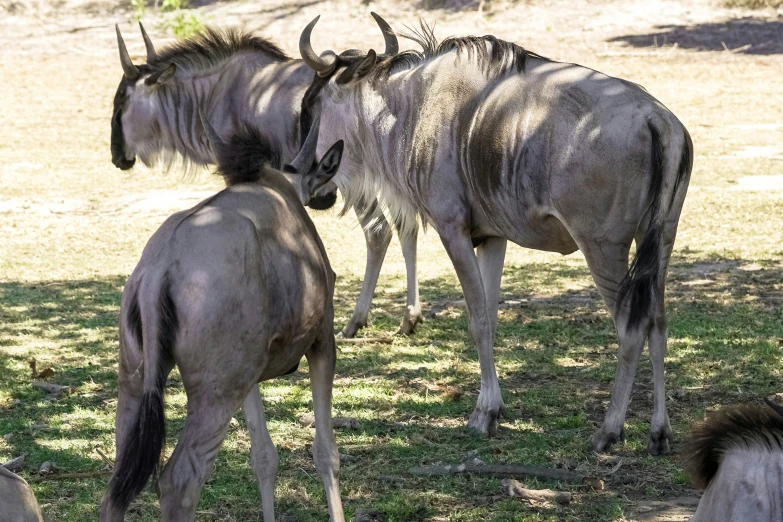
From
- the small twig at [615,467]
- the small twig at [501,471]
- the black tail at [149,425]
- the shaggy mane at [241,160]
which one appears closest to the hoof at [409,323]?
the small twig at [501,471]

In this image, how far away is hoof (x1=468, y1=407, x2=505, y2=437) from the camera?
20.1 feet

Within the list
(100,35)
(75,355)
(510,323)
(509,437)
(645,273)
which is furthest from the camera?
(100,35)

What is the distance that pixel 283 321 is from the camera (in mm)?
4145

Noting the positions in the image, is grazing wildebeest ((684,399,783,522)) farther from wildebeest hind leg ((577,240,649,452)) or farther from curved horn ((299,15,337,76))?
curved horn ((299,15,337,76))

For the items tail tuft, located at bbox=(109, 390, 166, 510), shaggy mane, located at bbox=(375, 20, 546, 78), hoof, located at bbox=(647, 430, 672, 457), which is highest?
shaggy mane, located at bbox=(375, 20, 546, 78)

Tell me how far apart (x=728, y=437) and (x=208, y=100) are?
644 cm

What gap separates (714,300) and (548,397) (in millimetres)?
2611

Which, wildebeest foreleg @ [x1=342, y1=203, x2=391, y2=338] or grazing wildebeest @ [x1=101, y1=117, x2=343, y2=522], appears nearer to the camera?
grazing wildebeest @ [x1=101, y1=117, x2=343, y2=522]

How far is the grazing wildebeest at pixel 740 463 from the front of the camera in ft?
11.0

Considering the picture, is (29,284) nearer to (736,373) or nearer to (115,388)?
(115,388)

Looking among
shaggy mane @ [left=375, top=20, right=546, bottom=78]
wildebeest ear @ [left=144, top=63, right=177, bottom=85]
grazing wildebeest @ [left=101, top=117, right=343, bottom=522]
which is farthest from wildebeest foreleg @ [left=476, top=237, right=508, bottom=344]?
wildebeest ear @ [left=144, top=63, right=177, bottom=85]

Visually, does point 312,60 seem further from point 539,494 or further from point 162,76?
point 539,494

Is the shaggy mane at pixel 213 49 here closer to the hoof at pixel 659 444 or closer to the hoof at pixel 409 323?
the hoof at pixel 409 323

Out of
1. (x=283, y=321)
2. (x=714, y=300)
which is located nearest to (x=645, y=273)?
(x=283, y=321)
